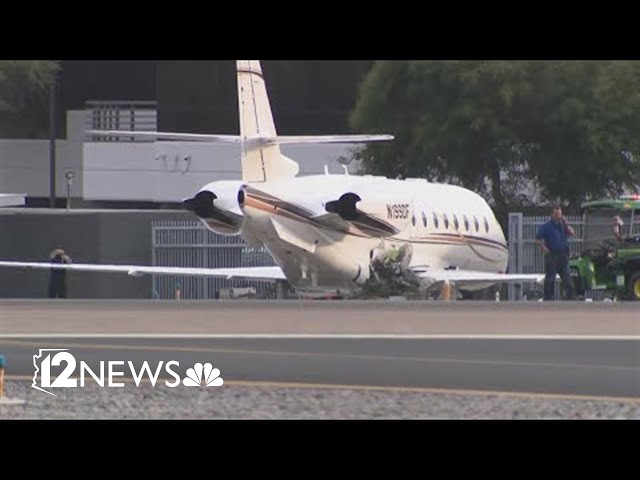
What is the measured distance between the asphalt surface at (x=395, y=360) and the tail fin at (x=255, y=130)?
37.4 feet

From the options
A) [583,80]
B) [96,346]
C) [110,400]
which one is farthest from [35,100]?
[110,400]

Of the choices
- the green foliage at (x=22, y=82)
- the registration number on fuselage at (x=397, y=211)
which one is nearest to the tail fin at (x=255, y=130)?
the registration number on fuselage at (x=397, y=211)

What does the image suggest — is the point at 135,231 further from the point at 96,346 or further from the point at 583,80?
the point at 96,346

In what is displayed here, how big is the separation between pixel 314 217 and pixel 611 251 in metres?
6.00

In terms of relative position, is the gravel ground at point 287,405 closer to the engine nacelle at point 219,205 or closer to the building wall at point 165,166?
the engine nacelle at point 219,205

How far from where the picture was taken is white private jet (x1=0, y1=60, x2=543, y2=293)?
29.8 meters

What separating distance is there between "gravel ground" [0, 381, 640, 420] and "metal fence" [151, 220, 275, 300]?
75.7 ft

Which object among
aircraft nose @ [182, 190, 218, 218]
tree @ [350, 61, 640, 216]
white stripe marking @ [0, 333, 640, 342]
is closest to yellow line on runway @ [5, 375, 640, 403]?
white stripe marking @ [0, 333, 640, 342]

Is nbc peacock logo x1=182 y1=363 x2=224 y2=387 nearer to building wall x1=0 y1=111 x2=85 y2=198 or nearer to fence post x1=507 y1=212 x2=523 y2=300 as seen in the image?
fence post x1=507 y1=212 x2=523 y2=300

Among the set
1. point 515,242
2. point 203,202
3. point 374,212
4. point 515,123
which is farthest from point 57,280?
point 515,123

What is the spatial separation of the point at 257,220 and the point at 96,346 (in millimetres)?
11603

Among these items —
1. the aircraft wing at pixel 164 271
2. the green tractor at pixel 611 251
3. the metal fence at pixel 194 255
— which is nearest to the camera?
the aircraft wing at pixel 164 271

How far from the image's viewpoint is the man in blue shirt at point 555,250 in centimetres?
2845

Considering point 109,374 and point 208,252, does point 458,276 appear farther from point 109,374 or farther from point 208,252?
point 109,374
